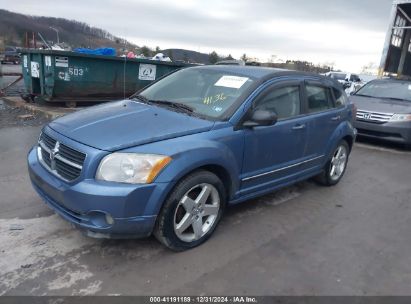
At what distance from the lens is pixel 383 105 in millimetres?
8281

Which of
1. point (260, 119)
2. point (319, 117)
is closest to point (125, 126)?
point (260, 119)

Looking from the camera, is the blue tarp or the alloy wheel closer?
the alloy wheel

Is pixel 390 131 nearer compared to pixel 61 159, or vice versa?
pixel 61 159

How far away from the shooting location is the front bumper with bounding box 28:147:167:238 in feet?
9.02

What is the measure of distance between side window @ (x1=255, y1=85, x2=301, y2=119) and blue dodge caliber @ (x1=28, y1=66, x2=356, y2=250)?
11 mm

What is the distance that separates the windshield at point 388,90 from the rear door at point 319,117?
4556 millimetres

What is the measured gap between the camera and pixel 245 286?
9.42 feet

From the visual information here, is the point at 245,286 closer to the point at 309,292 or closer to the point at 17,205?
the point at 309,292

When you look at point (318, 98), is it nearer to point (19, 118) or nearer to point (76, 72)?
point (76, 72)

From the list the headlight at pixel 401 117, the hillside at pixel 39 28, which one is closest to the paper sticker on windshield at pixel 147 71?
the headlight at pixel 401 117

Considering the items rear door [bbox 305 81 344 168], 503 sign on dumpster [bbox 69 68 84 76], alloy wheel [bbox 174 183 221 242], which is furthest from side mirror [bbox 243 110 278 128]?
503 sign on dumpster [bbox 69 68 84 76]

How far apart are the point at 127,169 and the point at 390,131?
22.2 feet

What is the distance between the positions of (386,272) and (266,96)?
197 centimetres

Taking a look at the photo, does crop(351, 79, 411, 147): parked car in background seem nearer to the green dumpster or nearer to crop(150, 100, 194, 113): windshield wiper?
the green dumpster
